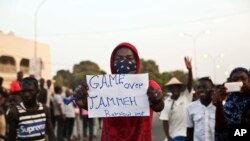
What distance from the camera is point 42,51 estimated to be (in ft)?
191

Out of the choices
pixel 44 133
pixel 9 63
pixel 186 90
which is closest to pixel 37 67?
pixel 186 90

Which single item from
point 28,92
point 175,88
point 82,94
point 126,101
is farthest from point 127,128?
point 175,88

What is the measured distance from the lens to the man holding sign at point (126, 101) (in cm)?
418

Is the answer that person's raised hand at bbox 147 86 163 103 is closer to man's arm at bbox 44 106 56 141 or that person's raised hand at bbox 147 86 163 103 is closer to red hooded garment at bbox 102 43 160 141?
red hooded garment at bbox 102 43 160 141

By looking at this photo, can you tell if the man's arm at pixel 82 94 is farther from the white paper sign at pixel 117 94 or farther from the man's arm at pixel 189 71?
the man's arm at pixel 189 71

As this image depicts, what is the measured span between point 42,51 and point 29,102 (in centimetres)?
5303

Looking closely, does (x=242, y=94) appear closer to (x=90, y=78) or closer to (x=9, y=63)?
(x=90, y=78)

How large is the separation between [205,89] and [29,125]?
2.16 metres

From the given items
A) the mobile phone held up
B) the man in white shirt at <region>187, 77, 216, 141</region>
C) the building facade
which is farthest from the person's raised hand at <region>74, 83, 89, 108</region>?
the building facade

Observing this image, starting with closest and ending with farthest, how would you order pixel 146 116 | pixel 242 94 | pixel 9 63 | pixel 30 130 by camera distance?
pixel 146 116 < pixel 242 94 < pixel 30 130 < pixel 9 63

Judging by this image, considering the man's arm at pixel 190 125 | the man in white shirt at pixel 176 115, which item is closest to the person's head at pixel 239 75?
the man's arm at pixel 190 125

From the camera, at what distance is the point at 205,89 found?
6.23 meters

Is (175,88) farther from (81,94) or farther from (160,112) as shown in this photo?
(81,94)

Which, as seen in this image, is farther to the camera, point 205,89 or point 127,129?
point 205,89
